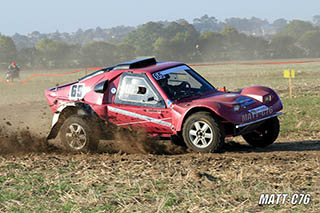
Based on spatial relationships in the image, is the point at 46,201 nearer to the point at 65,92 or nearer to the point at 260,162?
the point at 260,162

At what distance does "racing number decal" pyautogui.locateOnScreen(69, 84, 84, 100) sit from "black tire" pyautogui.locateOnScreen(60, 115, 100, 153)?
1.64 ft

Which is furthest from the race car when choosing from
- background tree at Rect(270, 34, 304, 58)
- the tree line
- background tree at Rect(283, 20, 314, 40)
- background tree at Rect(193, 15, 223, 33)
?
background tree at Rect(193, 15, 223, 33)

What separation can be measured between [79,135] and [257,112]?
3422mm

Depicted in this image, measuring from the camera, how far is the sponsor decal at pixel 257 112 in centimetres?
854

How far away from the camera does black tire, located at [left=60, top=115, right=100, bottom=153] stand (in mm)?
9445

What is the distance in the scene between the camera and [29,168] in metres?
Answer: 8.16

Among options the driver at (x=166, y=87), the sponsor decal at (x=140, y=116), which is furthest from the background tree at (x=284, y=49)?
the sponsor decal at (x=140, y=116)

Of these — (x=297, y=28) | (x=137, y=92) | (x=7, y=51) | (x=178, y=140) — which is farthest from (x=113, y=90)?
(x=297, y=28)

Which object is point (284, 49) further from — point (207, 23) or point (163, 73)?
point (207, 23)

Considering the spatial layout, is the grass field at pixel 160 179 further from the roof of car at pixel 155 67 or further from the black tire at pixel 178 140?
the roof of car at pixel 155 67

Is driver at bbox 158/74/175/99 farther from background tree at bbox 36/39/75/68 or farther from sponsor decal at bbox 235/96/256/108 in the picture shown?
background tree at bbox 36/39/75/68

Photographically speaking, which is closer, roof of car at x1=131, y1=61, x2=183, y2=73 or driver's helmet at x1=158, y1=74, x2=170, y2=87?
driver's helmet at x1=158, y1=74, x2=170, y2=87

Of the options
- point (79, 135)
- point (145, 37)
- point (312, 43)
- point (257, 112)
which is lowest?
point (79, 135)

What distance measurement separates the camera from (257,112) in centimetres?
879
